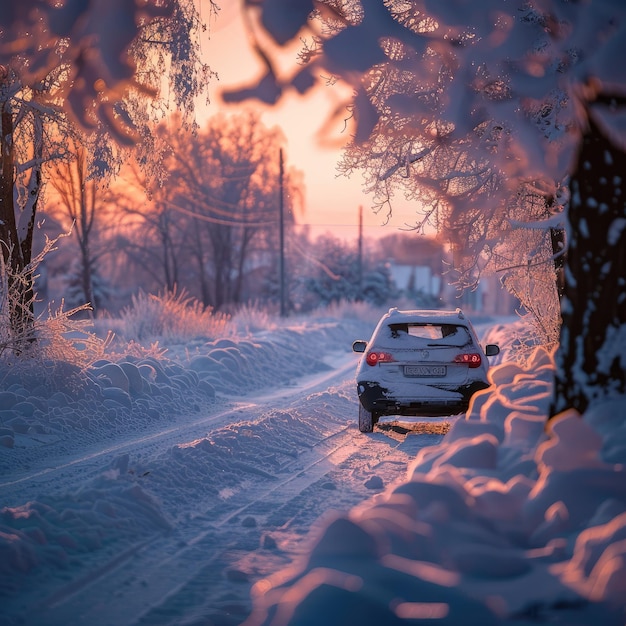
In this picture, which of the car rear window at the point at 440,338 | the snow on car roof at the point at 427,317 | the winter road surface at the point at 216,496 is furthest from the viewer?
the snow on car roof at the point at 427,317

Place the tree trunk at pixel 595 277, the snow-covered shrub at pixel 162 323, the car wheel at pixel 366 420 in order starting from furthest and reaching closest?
the snow-covered shrub at pixel 162 323 → the car wheel at pixel 366 420 → the tree trunk at pixel 595 277

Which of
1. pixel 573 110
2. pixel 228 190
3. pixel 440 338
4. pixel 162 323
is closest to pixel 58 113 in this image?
pixel 440 338

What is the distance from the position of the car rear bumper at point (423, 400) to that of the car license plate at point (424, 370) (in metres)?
0.20

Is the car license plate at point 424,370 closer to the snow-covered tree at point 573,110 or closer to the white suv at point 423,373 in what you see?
the white suv at point 423,373

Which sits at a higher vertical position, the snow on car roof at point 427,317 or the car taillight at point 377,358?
the snow on car roof at point 427,317

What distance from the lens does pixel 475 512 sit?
4848 millimetres

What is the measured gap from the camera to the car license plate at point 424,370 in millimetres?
11117

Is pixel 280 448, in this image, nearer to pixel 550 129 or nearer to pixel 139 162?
pixel 550 129

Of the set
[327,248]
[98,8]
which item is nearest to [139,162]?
[98,8]

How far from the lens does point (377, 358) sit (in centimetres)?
1134

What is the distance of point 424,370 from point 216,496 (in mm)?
4328

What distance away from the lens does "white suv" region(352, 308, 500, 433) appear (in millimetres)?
11078

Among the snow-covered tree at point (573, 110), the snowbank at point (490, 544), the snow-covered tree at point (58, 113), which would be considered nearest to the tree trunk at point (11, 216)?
the snow-covered tree at point (58, 113)

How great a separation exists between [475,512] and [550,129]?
6476 mm
